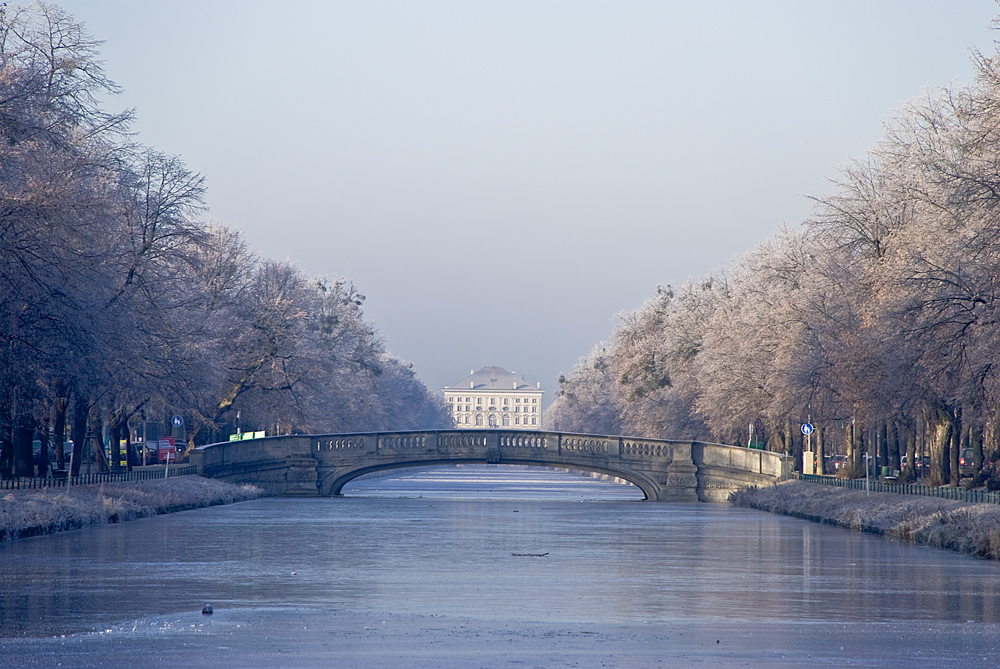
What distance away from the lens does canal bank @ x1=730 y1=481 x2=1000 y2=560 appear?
1098 inches

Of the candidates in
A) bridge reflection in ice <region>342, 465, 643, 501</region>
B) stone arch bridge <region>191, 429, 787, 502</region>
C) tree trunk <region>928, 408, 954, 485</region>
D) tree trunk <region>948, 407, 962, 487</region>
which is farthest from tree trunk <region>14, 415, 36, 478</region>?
bridge reflection in ice <region>342, 465, 643, 501</region>

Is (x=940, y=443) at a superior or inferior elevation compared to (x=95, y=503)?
superior

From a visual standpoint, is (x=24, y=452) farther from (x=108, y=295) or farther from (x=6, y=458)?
(x=108, y=295)

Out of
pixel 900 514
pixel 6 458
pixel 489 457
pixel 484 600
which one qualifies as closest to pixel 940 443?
pixel 900 514

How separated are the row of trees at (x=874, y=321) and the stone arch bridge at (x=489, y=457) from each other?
8.19ft

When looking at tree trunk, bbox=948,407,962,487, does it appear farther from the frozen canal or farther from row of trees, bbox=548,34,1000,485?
the frozen canal

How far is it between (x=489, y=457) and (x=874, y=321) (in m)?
29.4

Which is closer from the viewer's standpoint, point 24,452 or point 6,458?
point 24,452

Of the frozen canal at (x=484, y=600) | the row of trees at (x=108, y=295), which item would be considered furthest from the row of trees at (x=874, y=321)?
the row of trees at (x=108, y=295)

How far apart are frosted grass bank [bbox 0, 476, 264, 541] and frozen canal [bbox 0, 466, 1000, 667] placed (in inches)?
29.8

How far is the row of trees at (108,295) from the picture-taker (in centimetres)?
2802

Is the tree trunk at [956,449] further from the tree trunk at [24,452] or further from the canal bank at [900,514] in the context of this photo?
the tree trunk at [24,452]

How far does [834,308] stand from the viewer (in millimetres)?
48750

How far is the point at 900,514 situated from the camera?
3519 cm
